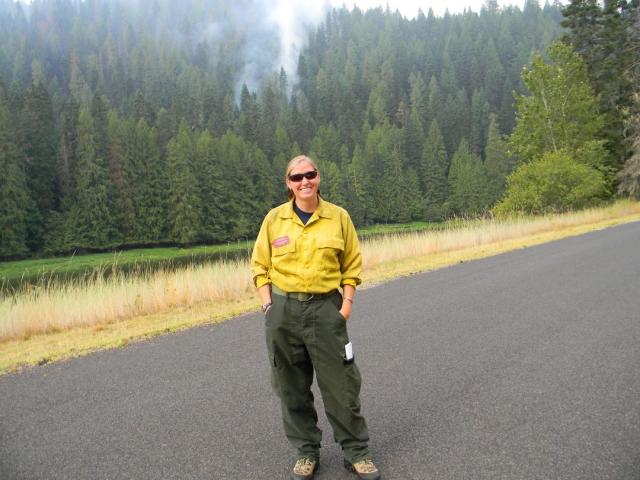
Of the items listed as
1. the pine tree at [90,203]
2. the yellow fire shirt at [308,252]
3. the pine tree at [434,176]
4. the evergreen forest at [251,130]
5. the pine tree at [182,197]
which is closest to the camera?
the yellow fire shirt at [308,252]

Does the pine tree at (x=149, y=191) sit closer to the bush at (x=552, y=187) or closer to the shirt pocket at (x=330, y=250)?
the bush at (x=552, y=187)

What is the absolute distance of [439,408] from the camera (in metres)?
4.03

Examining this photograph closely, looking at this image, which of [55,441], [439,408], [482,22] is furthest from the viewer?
[482,22]

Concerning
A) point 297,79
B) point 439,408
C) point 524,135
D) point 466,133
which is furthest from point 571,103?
point 297,79

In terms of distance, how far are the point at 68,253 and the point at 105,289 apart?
4854 centimetres

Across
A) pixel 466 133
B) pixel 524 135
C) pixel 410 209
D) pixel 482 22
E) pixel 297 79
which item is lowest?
pixel 410 209

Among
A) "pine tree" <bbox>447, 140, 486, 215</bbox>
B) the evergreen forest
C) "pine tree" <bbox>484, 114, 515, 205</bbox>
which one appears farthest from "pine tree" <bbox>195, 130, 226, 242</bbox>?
"pine tree" <bbox>484, 114, 515, 205</bbox>

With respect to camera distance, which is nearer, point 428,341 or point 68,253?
point 428,341

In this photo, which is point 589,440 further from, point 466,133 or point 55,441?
point 466,133

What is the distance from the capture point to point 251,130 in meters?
89.8

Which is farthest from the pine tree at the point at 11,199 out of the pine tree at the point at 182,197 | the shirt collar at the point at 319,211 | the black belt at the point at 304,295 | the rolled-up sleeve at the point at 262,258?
the black belt at the point at 304,295

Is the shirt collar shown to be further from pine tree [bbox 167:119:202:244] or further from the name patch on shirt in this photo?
pine tree [bbox 167:119:202:244]

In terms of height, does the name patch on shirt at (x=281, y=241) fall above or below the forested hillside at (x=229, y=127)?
below

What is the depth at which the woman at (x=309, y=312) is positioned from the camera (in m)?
3.12
